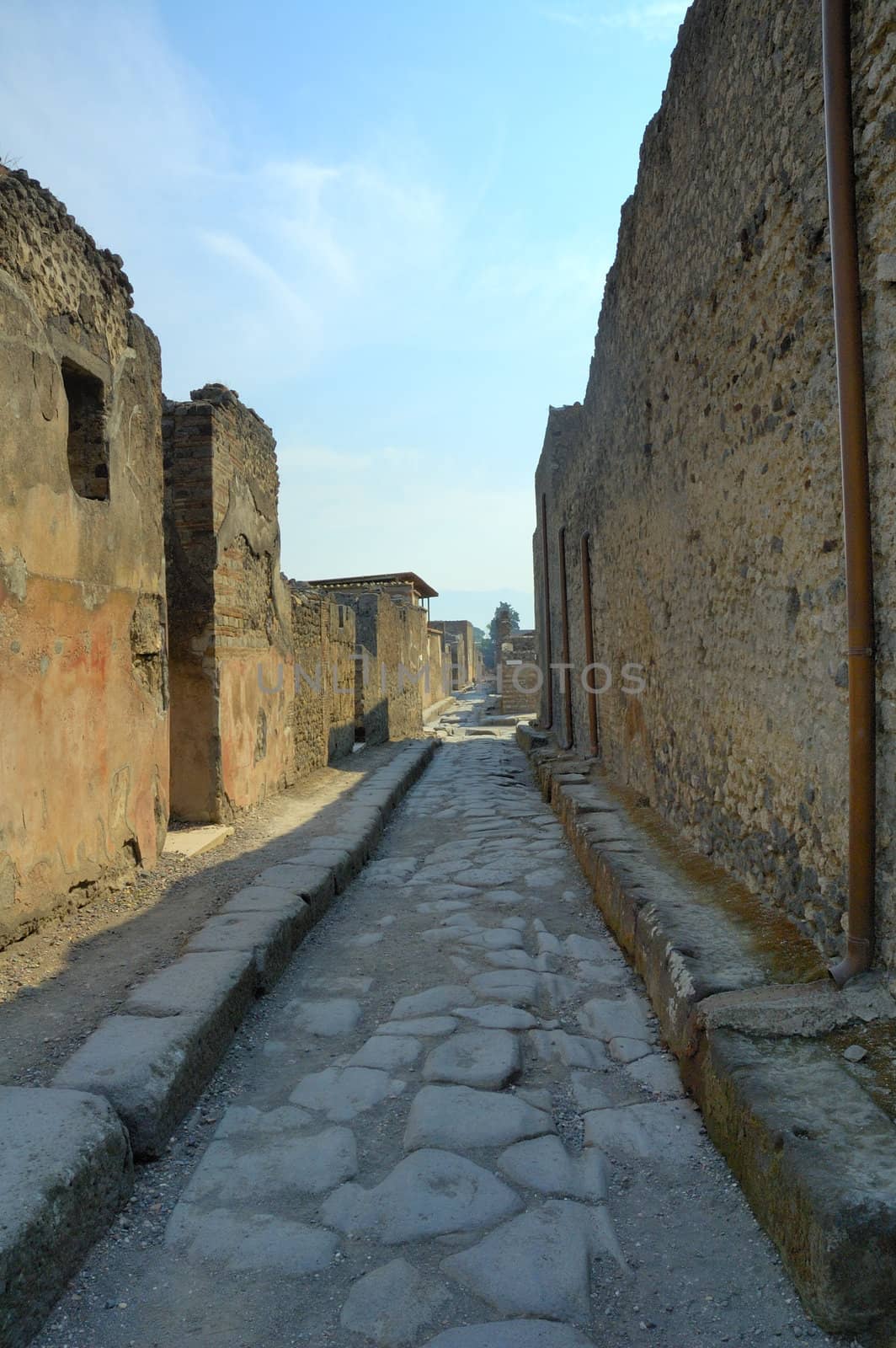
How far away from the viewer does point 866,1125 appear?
5.62 ft

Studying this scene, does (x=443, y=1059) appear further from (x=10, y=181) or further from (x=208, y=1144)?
(x=10, y=181)

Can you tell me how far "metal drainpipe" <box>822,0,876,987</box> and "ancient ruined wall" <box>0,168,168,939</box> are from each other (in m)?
2.78

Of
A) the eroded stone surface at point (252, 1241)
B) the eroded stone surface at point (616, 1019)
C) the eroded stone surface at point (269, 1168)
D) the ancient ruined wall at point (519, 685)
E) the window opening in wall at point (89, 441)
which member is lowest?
the eroded stone surface at point (616, 1019)

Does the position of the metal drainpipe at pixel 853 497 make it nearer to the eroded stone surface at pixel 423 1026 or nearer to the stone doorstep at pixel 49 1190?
the eroded stone surface at pixel 423 1026

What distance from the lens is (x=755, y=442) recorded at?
10.2 feet

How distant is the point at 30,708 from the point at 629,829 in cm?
297

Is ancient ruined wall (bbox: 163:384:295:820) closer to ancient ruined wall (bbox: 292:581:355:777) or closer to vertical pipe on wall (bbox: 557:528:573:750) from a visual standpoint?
ancient ruined wall (bbox: 292:581:355:777)

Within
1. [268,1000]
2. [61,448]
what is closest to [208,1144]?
[268,1000]

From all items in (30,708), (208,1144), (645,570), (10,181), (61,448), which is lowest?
(208,1144)

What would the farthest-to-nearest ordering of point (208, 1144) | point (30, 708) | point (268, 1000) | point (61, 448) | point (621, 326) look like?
point (621, 326)
point (61, 448)
point (30, 708)
point (268, 1000)
point (208, 1144)

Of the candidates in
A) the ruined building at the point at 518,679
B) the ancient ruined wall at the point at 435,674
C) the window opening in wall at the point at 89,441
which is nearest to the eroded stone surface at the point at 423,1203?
the window opening in wall at the point at 89,441

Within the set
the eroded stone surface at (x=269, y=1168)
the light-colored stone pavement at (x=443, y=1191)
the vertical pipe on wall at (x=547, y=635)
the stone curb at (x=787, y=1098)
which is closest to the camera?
the stone curb at (x=787, y=1098)

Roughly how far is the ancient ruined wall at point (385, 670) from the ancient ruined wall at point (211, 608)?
5.01m

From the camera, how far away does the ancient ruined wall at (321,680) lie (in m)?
8.02
